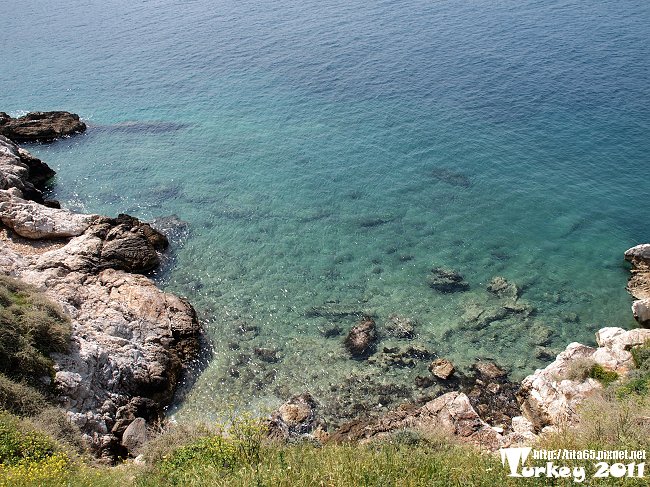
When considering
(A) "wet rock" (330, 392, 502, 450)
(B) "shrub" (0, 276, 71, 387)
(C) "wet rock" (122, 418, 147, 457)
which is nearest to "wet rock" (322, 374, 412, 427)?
(A) "wet rock" (330, 392, 502, 450)

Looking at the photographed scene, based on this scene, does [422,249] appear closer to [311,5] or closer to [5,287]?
[5,287]

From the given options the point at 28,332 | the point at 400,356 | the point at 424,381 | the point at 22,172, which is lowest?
the point at 424,381

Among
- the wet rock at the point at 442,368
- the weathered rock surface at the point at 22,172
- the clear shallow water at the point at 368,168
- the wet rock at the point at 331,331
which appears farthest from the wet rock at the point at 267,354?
the weathered rock surface at the point at 22,172

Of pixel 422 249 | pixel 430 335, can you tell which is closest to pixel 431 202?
pixel 422 249

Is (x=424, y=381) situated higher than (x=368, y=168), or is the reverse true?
(x=368, y=168)

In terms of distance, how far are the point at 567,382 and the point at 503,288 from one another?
9.96m

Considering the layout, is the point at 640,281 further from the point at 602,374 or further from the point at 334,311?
the point at 334,311

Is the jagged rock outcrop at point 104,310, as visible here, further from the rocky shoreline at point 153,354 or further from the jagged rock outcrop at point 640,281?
the jagged rock outcrop at point 640,281

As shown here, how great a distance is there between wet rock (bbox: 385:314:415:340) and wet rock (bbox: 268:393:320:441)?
6657 millimetres

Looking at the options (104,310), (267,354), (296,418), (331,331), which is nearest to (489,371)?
(331,331)

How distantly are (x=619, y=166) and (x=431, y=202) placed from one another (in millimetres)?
16945

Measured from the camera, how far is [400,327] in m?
28.5

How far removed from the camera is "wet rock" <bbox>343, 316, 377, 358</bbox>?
27.0 m

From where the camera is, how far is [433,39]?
67.3 meters
